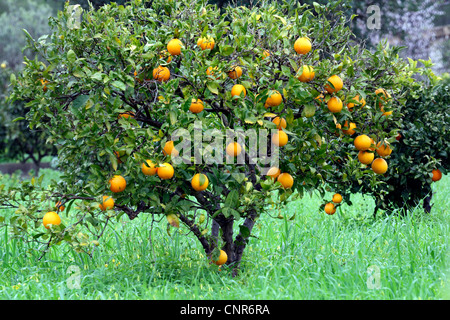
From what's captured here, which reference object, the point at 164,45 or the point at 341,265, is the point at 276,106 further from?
the point at 341,265

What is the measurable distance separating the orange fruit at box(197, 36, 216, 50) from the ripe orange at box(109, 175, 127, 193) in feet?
2.80

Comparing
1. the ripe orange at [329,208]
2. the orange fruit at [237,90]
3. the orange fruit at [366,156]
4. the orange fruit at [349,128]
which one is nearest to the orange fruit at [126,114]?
the orange fruit at [237,90]

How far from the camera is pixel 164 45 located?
97.7 inches

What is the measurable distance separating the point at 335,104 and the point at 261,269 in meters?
1.15

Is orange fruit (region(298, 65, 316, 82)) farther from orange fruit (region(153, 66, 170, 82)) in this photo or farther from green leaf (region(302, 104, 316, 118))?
orange fruit (region(153, 66, 170, 82))

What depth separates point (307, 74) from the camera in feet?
7.79

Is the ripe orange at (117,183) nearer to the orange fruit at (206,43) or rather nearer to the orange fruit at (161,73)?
the orange fruit at (161,73)

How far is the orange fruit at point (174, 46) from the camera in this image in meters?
2.40

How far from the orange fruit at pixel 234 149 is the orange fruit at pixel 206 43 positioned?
1.94 ft

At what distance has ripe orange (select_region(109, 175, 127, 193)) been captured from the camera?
241cm

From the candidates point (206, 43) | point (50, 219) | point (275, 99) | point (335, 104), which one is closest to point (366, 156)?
point (335, 104)

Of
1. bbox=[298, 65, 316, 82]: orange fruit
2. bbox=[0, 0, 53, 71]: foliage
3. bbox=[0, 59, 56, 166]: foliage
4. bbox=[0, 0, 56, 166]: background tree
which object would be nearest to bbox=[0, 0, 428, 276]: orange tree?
bbox=[298, 65, 316, 82]: orange fruit

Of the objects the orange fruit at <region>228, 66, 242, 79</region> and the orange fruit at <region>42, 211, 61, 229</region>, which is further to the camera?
the orange fruit at <region>228, 66, 242, 79</region>

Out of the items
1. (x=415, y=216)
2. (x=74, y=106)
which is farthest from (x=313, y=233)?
(x=74, y=106)
